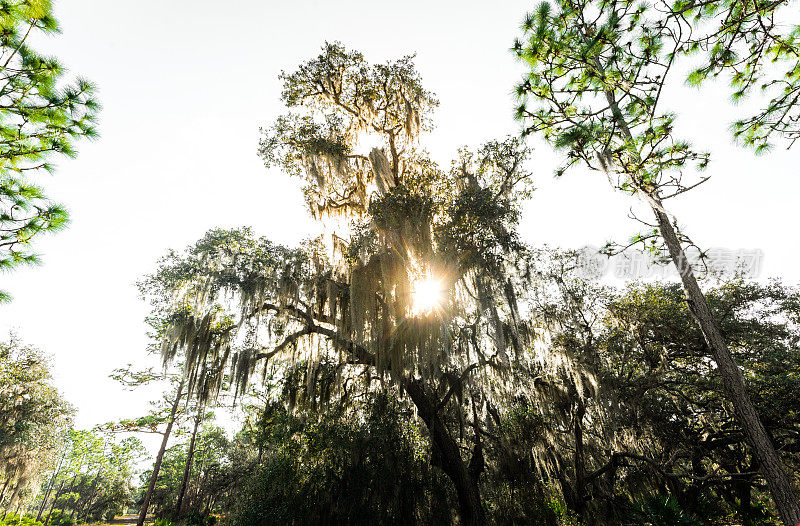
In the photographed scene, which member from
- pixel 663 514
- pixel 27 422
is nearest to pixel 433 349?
pixel 663 514

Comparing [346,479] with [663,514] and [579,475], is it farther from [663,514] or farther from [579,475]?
[663,514]

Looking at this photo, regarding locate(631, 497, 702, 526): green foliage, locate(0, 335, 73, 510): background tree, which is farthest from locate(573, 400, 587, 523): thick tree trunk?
locate(0, 335, 73, 510): background tree

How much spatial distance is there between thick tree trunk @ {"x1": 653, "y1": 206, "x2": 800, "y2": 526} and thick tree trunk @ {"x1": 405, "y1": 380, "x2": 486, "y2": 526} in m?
5.43

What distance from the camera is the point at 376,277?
6.95 meters

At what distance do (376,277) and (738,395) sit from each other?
5418mm

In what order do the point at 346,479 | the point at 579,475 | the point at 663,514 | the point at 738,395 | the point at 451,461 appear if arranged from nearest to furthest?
the point at 738,395, the point at 663,514, the point at 346,479, the point at 451,461, the point at 579,475

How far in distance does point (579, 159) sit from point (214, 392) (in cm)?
844

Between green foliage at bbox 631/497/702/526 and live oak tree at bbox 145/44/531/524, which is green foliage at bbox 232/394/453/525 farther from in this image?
green foliage at bbox 631/497/702/526

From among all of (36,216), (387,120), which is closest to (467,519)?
(36,216)

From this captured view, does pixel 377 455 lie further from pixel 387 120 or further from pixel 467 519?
pixel 387 120

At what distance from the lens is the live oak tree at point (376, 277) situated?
6.82 metres

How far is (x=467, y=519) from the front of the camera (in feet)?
23.0

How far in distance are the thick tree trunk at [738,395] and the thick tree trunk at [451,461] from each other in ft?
17.8

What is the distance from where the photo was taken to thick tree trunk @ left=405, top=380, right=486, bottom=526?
7070 millimetres
